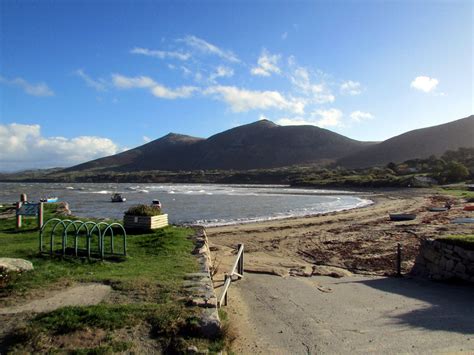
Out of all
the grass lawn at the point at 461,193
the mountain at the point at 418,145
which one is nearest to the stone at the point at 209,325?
the grass lawn at the point at 461,193

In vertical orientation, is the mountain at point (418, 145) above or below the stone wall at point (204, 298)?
above

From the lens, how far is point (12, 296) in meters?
6.62

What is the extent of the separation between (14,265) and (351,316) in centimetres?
644

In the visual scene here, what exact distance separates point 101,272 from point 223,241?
11451 millimetres

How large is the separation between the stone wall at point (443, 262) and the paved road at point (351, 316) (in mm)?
388

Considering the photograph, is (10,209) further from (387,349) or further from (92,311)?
(387,349)

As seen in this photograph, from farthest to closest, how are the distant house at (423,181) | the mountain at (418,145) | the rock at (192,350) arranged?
the mountain at (418,145) < the distant house at (423,181) < the rock at (192,350)

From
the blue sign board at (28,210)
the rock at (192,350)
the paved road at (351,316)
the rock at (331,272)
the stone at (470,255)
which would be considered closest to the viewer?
the rock at (192,350)

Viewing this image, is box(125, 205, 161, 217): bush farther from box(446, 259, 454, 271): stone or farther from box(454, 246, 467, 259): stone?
box(454, 246, 467, 259): stone

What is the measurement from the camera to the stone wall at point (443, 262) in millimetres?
9578

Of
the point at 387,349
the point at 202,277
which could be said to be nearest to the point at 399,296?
the point at 387,349

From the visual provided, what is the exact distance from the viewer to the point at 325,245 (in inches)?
715

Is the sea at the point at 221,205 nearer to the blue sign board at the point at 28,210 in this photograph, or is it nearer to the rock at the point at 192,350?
the blue sign board at the point at 28,210

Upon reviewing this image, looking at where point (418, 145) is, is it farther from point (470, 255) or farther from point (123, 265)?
point (123, 265)
